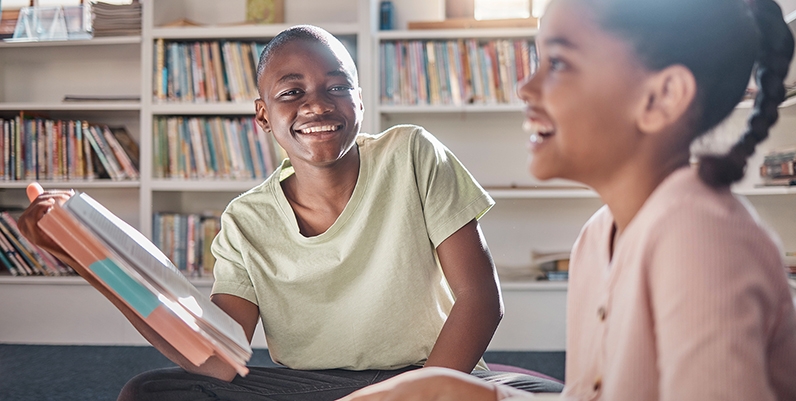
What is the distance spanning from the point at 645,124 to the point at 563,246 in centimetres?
268

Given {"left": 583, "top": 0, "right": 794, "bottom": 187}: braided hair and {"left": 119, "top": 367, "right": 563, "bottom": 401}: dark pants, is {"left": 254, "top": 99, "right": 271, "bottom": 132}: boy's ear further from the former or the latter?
{"left": 583, "top": 0, "right": 794, "bottom": 187}: braided hair

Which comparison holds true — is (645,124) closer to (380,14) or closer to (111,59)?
(380,14)

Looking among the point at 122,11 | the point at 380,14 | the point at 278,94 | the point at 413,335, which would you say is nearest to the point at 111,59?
the point at 122,11

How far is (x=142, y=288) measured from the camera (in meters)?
0.65

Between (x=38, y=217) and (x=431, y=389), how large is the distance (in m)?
0.57

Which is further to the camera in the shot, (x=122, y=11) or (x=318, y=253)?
(x=122, y=11)

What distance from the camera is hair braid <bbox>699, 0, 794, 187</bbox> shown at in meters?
0.54

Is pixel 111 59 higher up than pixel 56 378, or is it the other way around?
pixel 111 59

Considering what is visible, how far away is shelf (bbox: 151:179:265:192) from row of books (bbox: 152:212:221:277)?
0.13 meters

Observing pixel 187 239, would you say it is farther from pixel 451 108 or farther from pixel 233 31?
pixel 451 108

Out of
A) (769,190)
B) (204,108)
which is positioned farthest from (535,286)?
(204,108)

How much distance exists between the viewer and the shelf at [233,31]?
2.86 m

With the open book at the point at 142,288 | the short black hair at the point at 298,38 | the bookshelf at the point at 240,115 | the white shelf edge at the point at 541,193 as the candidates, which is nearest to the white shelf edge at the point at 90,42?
the bookshelf at the point at 240,115

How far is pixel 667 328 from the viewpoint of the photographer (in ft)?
1.50
